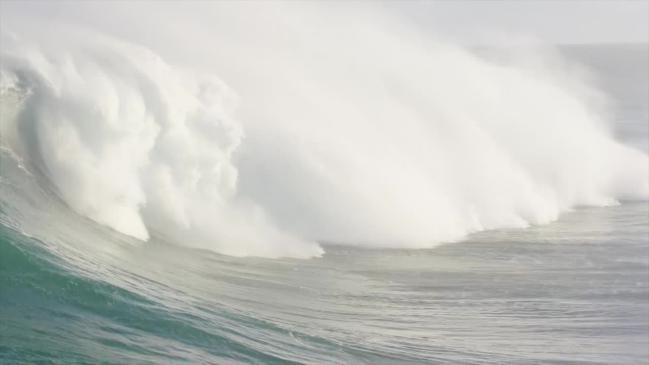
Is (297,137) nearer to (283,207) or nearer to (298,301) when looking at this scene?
(283,207)

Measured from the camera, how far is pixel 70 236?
12.4 metres

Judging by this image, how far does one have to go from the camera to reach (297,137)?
21.1 metres

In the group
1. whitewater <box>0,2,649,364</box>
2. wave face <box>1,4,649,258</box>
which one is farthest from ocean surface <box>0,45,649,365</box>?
wave face <box>1,4,649,258</box>

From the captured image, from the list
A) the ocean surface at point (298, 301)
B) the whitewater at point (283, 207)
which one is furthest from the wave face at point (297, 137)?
the ocean surface at point (298, 301)

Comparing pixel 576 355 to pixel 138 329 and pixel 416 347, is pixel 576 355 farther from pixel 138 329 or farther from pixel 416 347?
pixel 138 329

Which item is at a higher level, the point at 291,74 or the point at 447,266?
the point at 291,74

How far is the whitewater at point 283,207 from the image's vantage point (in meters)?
10.6

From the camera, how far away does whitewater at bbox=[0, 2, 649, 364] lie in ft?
34.8

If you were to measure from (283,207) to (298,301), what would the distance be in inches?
244

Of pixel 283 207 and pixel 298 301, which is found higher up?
pixel 283 207

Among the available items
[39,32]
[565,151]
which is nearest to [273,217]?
[39,32]

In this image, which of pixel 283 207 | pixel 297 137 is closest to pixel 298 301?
pixel 283 207

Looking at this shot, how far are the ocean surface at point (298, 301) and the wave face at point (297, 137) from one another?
0.89 meters

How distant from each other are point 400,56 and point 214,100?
570 inches
